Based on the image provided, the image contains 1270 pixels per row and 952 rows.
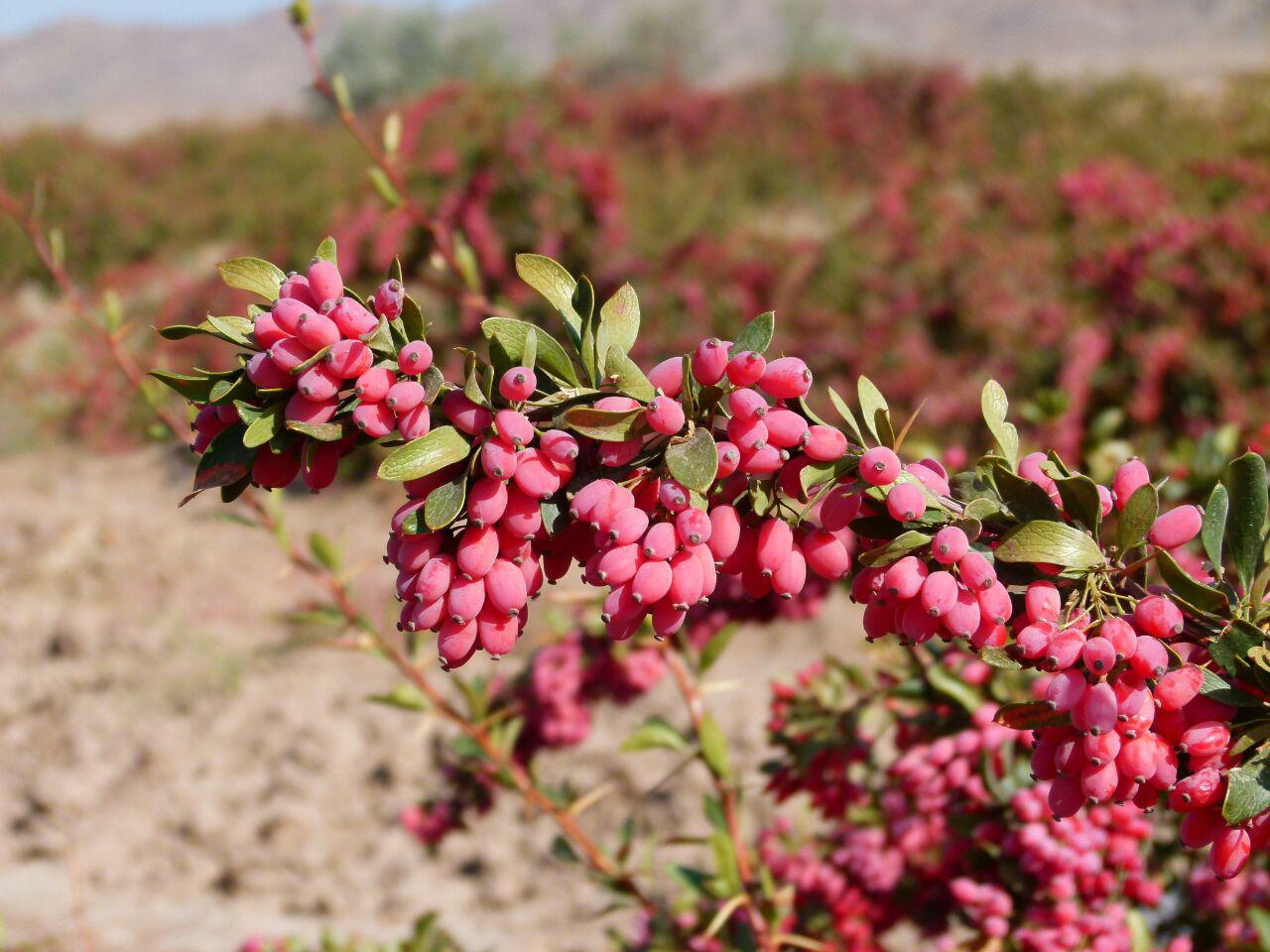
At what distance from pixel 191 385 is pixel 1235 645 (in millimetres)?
796

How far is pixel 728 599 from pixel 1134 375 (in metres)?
4.61

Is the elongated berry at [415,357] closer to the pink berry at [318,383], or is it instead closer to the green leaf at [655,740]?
the pink berry at [318,383]

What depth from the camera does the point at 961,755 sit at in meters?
1.53

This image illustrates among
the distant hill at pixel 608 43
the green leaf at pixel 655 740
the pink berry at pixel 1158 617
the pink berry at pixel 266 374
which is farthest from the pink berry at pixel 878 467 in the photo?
the distant hill at pixel 608 43

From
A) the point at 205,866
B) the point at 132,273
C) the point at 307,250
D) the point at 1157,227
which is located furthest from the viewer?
the point at 132,273

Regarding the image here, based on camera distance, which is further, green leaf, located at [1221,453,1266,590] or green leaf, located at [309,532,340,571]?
green leaf, located at [309,532,340,571]

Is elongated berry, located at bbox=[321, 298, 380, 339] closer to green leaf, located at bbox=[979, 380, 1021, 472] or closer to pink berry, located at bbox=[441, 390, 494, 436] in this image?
pink berry, located at bbox=[441, 390, 494, 436]

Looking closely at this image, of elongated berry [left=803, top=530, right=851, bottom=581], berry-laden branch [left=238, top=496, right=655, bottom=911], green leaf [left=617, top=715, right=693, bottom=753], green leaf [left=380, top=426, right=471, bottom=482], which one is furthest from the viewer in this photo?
berry-laden branch [left=238, top=496, right=655, bottom=911]

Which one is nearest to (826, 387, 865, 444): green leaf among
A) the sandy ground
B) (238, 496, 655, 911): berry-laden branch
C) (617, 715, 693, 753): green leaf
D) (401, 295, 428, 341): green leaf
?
(401, 295, 428, 341): green leaf

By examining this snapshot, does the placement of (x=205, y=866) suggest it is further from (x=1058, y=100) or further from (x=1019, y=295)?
(x=1058, y=100)

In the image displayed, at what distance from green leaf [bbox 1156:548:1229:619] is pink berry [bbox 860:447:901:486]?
0.21m

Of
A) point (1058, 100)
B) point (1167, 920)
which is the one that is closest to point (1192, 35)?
point (1058, 100)

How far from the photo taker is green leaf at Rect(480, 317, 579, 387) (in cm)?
75

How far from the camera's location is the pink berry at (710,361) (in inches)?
29.1
